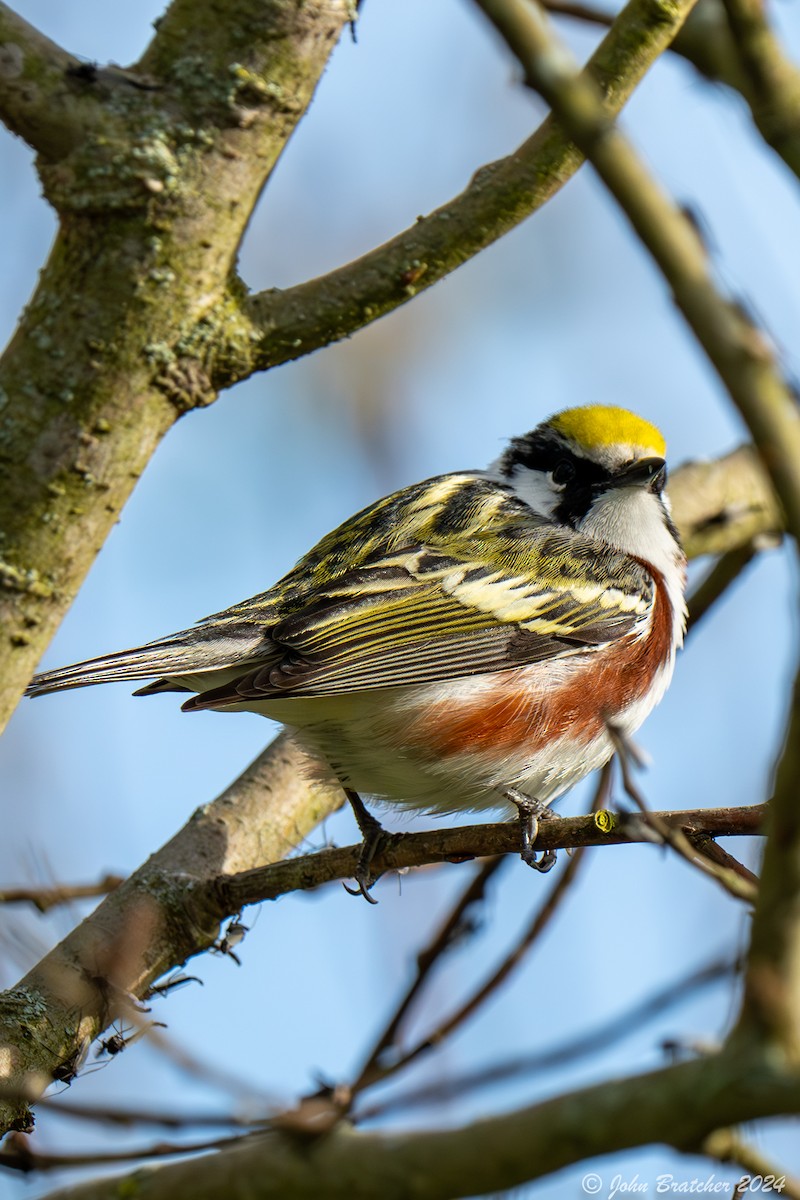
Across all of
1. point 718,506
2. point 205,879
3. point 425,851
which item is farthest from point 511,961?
point 718,506

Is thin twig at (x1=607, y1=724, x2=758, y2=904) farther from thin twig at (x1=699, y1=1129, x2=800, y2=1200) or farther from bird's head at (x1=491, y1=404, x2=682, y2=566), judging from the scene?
bird's head at (x1=491, y1=404, x2=682, y2=566)

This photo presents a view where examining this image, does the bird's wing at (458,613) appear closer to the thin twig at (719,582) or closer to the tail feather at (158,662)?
the tail feather at (158,662)

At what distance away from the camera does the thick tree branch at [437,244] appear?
3.00 meters

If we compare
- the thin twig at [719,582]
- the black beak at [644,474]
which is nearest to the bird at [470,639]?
the black beak at [644,474]

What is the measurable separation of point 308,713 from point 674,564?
2.10m

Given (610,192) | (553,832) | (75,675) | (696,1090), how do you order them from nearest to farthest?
1. (696,1090)
2. (610,192)
3. (553,832)
4. (75,675)

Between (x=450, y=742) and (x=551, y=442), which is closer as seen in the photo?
(x=450, y=742)

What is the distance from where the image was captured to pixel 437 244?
3131mm

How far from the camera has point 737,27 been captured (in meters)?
2.81

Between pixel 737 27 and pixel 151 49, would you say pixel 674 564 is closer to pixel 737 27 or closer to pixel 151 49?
pixel 737 27

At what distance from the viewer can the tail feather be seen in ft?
13.0

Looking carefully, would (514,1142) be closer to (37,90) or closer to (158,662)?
(37,90)

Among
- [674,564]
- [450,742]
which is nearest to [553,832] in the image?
[450,742]

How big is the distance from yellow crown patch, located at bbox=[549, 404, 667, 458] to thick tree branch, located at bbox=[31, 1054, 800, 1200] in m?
3.96
